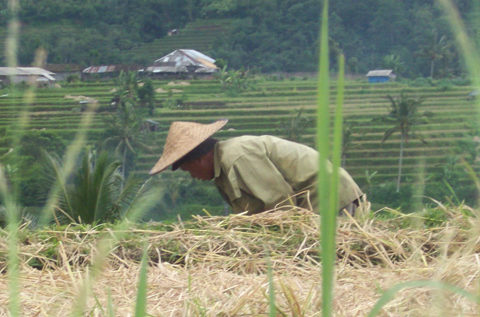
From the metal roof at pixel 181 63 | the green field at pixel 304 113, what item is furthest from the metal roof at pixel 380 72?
the metal roof at pixel 181 63

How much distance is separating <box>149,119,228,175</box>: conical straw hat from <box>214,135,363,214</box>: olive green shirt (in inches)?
3.0

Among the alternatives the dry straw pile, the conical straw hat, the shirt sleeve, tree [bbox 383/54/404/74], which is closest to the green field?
tree [bbox 383/54/404/74]

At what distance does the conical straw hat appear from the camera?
2.86m

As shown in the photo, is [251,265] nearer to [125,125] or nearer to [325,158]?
[325,158]

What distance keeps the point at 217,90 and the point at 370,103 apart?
9831 mm

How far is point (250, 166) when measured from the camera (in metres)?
2.74

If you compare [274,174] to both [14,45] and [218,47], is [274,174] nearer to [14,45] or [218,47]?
[14,45]

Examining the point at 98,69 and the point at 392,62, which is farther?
the point at 392,62

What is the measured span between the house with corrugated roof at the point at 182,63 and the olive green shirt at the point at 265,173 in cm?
2996

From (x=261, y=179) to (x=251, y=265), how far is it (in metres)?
1.19

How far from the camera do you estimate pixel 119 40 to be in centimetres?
4284

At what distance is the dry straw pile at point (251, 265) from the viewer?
109 centimetres

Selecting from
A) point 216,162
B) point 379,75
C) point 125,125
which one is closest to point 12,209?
point 216,162

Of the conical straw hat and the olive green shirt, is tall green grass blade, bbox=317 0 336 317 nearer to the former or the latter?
the olive green shirt
